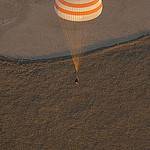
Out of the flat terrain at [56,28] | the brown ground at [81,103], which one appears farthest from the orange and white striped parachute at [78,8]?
the flat terrain at [56,28]

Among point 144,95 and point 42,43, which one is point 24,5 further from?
point 144,95

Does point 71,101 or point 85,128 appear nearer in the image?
point 85,128

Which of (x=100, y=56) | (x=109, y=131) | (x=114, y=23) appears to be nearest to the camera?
(x=109, y=131)

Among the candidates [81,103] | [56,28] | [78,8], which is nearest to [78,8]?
[78,8]

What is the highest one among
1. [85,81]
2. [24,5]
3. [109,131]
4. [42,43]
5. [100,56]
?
[24,5]

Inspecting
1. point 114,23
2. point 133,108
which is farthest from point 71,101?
point 114,23

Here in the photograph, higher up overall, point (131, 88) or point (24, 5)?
point (24, 5)

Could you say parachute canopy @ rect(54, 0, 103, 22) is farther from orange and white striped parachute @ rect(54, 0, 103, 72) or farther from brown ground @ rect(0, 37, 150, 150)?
brown ground @ rect(0, 37, 150, 150)

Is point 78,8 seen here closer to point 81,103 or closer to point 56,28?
point 81,103
